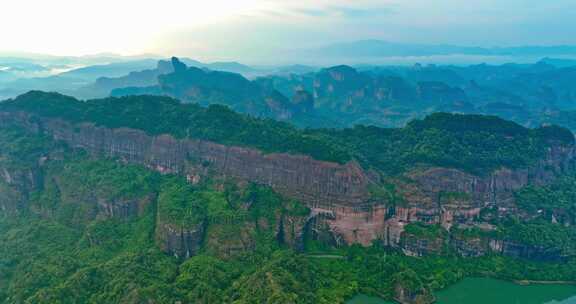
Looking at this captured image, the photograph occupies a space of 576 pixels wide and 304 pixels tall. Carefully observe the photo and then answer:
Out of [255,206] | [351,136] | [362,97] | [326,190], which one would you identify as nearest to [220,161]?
[255,206]

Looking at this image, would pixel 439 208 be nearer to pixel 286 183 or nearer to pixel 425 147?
pixel 425 147

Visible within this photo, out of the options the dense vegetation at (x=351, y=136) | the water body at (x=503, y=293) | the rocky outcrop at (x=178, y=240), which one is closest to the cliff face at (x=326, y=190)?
the rocky outcrop at (x=178, y=240)

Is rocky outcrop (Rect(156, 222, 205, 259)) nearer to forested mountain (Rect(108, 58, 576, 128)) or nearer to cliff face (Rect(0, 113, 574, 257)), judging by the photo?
cliff face (Rect(0, 113, 574, 257))

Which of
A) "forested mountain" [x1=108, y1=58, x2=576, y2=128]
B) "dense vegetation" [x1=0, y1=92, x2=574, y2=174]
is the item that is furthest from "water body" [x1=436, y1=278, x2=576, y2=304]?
"forested mountain" [x1=108, y1=58, x2=576, y2=128]

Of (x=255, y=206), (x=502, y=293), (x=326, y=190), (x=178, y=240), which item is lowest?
(x=502, y=293)

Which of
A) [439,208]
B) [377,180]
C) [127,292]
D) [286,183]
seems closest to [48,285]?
[127,292]

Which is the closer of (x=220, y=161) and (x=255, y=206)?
(x=255, y=206)

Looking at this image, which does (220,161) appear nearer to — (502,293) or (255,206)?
(255,206)
